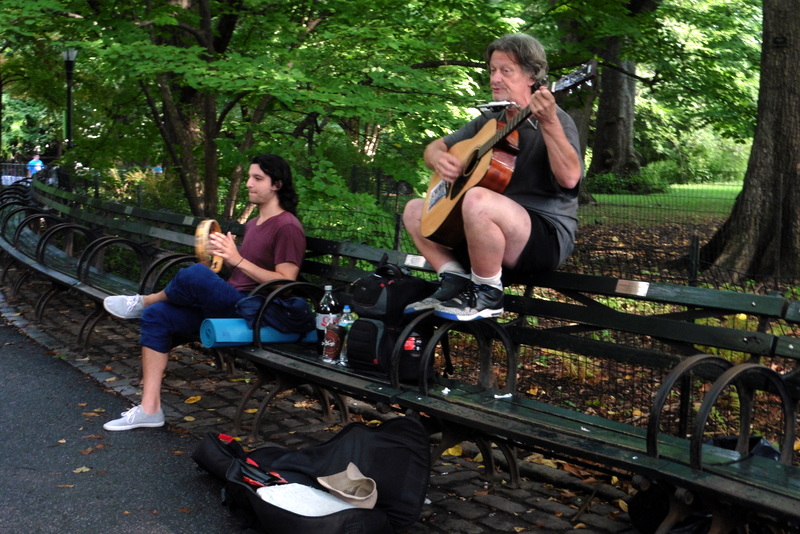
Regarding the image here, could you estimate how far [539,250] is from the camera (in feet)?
14.5

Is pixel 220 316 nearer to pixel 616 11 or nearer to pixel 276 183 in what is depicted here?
pixel 276 183

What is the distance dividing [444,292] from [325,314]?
3.49 feet

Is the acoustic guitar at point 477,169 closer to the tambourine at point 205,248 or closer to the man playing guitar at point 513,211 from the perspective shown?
the man playing guitar at point 513,211

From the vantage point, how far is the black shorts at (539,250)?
14.5 ft

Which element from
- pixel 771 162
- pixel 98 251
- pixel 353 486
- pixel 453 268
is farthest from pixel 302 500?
pixel 771 162

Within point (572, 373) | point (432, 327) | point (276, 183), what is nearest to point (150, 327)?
point (276, 183)

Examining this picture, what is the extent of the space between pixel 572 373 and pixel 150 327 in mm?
2448

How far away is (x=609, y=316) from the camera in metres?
4.34

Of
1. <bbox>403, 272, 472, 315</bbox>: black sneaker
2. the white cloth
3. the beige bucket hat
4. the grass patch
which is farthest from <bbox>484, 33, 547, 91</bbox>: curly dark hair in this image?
the grass patch

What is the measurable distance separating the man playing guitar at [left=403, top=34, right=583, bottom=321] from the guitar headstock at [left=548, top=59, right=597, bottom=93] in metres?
0.23

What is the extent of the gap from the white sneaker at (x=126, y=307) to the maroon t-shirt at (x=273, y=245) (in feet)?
1.94

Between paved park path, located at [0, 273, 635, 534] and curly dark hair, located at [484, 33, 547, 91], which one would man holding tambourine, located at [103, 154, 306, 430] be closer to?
paved park path, located at [0, 273, 635, 534]

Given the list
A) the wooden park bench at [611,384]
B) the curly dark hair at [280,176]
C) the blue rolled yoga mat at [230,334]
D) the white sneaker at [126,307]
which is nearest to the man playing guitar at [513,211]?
the wooden park bench at [611,384]

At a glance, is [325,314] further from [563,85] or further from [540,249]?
[563,85]
